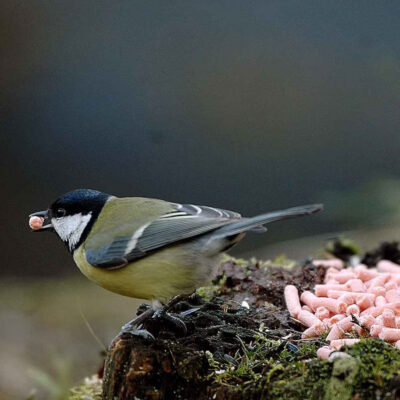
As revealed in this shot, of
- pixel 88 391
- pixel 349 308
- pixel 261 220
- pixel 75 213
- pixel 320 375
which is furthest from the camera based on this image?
pixel 88 391

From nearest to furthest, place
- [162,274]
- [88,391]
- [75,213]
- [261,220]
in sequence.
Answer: [261,220] → [162,274] → [75,213] → [88,391]

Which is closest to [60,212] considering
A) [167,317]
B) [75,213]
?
[75,213]

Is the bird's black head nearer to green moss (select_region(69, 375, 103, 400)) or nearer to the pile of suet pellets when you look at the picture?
green moss (select_region(69, 375, 103, 400))

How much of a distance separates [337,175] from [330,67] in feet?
4.07

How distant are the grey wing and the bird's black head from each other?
0.18 m

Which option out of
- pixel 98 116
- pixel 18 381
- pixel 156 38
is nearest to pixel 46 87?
pixel 98 116

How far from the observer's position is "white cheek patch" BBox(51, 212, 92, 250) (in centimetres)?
240

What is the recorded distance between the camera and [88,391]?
2.68 meters

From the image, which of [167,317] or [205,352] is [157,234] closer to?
[167,317]

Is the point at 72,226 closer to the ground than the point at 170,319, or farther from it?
farther from it

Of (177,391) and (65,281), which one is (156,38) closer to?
(65,281)

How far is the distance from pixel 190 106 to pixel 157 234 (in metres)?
4.79

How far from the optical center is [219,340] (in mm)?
2141

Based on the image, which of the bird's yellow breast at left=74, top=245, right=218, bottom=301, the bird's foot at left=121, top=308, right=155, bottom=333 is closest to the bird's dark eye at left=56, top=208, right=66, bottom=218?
the bird's yellow breast at left=74, top=245, right=218, bottom=301
